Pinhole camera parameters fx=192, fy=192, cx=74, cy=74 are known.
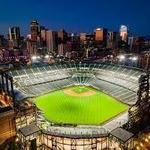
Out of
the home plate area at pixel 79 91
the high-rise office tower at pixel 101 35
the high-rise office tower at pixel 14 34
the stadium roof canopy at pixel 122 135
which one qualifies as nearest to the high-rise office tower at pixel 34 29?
the high-rise office tower at pixel 14 34

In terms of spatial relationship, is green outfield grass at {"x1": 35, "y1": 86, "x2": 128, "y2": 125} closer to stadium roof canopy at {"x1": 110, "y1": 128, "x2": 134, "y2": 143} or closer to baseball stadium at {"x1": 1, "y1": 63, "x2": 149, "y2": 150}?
baseball stadium at {"x1": 1, "y1": 63, "x2": 149, "y2": 150}

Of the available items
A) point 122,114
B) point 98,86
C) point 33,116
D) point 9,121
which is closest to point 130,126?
point 122,114

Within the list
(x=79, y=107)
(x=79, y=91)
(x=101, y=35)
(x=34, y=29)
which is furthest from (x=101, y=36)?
(x=79, y=107)

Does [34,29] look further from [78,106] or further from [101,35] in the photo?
[78,106]

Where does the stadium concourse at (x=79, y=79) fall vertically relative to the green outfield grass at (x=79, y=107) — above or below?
above

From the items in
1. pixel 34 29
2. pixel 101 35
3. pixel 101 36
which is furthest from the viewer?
pixel 34 29

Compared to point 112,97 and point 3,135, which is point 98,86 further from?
point 3,135

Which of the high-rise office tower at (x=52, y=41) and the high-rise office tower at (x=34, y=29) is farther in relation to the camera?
the high-rise office tower at (x=34, y=29)

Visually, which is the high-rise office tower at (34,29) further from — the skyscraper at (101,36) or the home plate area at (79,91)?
the home plate area at (79,91)
